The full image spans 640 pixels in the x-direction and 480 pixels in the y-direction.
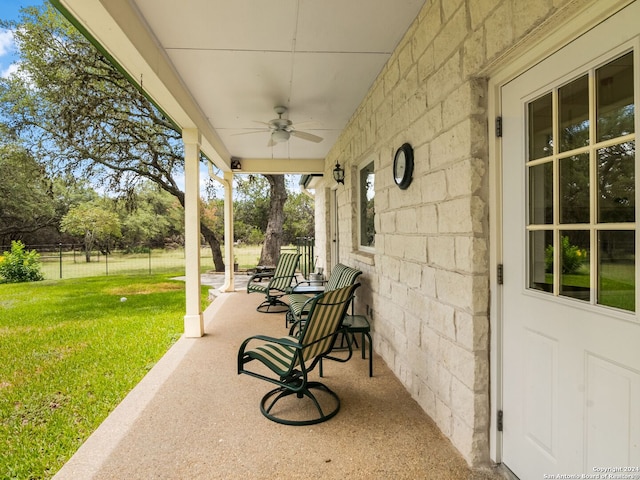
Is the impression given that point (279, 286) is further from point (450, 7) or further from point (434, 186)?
point (450, 7)

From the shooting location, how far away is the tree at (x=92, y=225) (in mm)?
11000

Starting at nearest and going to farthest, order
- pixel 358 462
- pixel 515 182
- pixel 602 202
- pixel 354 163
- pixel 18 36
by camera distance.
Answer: pixel 602 202 → pixel 515 182 → pixel 358 462 → pixel 354 163 → pixel 18 36

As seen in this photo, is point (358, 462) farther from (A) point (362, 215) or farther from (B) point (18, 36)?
(B) point (18, 36)

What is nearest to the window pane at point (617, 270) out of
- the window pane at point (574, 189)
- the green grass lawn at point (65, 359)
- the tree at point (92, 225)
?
the window pane at point (574, 189)

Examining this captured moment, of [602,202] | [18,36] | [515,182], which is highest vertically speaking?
[18,36]

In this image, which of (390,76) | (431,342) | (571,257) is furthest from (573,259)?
(390,76)

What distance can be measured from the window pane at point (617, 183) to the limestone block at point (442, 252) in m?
0.77

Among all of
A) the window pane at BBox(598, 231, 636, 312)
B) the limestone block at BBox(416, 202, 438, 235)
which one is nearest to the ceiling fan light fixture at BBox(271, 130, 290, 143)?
the limestone block at BBox(416, 202, 438, 235)

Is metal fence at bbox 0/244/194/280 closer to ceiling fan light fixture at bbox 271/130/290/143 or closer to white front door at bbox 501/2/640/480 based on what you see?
ceiling fan light fixture at bbox 271/130/290/143

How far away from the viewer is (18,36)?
24.2 feet

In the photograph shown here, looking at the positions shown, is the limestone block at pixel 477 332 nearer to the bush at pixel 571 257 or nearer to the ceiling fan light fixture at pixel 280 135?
the bush at pixel 571 257

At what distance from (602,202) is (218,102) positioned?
3758mm

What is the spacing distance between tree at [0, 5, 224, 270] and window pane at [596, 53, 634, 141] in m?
8.13

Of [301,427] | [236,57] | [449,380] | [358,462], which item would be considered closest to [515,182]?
[449,380]
